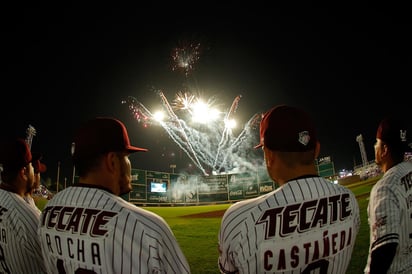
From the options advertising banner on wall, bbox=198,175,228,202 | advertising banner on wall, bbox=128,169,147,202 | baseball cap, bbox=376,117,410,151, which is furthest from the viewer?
advertising banner on wall, bbox=198,175,228,202

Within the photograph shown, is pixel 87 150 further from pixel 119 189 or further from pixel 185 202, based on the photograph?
pixel 185 202

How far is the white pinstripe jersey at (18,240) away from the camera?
109 inches

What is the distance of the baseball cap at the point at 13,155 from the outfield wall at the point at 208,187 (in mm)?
25665

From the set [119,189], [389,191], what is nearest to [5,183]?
[119,189]

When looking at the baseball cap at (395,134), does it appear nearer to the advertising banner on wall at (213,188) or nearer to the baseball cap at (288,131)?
the baseball cap at (288,131)

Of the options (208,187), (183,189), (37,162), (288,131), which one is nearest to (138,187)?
(183,189)

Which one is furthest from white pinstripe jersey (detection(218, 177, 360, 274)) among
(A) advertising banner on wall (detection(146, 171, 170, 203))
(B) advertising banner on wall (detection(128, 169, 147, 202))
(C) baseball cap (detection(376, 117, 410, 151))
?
(A) advertising banner on wall (detection(146, 171, 170, 203))

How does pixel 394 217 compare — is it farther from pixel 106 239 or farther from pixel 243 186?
pixel 243 186

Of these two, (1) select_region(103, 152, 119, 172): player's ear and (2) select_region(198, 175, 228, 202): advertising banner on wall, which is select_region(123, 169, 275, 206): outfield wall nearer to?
(2) select_region(198, 175, 228, 202): advertising banner on wall

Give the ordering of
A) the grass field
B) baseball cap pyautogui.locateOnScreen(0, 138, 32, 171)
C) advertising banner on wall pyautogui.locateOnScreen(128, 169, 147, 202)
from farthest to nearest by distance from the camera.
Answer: advertising banner on wall pyautogui.locateOnScreen(128, 169, 147, 202), the grass field, baseball cap pyautogui.locateOnScreen(0, 138, 32, 171)

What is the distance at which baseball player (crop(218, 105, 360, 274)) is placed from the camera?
1844mm

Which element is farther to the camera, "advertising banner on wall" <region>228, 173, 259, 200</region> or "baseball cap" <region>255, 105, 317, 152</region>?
"advertising banner on wall" <region>228, 173, 259, 200</region>

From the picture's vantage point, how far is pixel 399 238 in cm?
277

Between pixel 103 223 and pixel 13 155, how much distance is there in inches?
68.1
